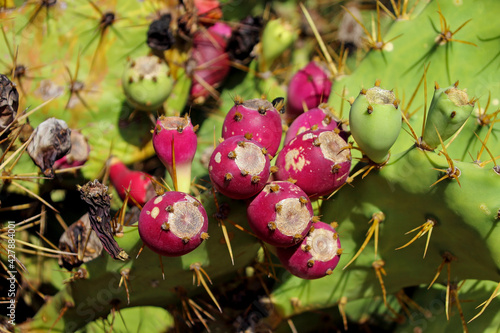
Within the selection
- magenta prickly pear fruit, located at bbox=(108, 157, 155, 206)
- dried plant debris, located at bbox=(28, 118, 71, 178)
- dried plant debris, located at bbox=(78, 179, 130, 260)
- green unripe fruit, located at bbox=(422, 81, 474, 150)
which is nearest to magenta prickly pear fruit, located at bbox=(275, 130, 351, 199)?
green unripe fruit, located at bbox=(422, 81, 474, 150)

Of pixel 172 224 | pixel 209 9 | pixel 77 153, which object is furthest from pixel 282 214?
pixel 209 9

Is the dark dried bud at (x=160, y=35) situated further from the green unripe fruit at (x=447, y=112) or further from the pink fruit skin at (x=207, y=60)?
the green unripe fruit at (x=447, y=112)

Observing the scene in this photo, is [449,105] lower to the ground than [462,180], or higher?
higher

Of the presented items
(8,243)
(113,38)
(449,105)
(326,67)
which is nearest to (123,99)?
(113,38)

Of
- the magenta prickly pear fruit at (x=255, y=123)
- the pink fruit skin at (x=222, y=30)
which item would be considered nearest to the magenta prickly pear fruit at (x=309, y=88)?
the pink fruit skin at (x=222, y=30)

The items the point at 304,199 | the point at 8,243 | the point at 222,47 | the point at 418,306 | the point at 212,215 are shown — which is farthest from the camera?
the point at 222,47

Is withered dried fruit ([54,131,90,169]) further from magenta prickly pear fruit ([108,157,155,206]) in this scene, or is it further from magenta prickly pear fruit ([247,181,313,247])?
magenta prickly pear fruit ([247,181,313,247])

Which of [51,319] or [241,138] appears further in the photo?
[51,319]

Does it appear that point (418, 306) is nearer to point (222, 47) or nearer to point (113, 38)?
point (222, 47)
